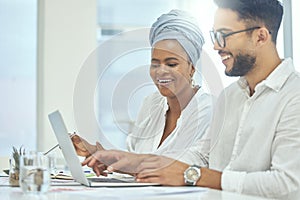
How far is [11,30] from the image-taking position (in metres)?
4.05

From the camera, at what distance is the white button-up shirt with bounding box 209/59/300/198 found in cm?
151

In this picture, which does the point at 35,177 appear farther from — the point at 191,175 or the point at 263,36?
the point at 263,36

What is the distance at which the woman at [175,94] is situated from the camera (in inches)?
78.2

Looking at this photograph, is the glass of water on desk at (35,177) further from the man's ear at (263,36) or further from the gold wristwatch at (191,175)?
the man's ear at (263,36)

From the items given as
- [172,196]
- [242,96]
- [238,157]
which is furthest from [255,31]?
[172,196]

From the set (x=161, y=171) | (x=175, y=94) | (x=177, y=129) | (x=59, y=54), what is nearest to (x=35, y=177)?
(x=161, y=171)

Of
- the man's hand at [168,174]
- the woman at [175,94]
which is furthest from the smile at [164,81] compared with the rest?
the man's hand at [168,174]

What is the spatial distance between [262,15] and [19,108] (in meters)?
2.68

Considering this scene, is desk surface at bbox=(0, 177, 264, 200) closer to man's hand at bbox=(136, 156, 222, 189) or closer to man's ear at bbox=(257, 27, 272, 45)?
man's hand at bbox=(136, 156, 222, 189)

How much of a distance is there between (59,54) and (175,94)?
85.2 inches

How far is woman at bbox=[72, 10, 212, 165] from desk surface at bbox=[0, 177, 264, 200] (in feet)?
1.85

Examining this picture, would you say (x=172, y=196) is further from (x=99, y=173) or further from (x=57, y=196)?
(x=99, y=173)

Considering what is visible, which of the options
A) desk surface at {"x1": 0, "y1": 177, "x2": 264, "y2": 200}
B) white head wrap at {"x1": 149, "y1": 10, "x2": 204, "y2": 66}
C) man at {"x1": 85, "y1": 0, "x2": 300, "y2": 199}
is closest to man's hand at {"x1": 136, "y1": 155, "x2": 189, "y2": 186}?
man at {"x1": 85, "y1": 0, "x2": 300, "y2": 199}

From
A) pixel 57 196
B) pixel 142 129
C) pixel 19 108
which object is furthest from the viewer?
pixel 19 108
